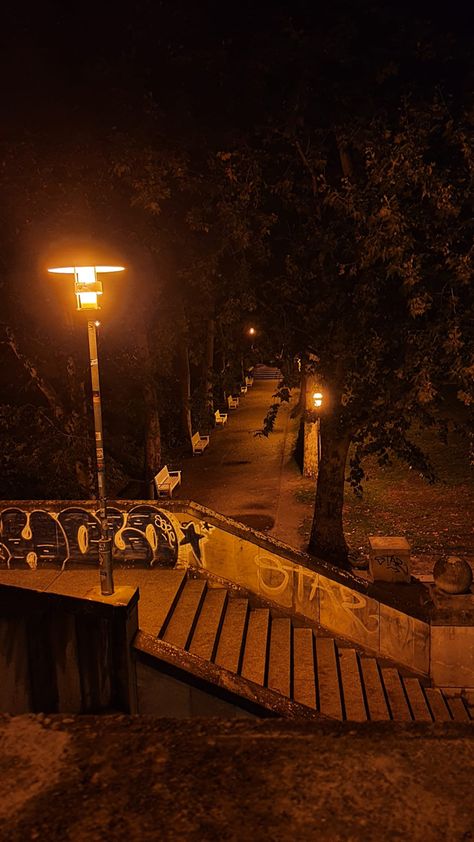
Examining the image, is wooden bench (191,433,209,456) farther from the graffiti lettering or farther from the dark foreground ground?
the dark foreground ground

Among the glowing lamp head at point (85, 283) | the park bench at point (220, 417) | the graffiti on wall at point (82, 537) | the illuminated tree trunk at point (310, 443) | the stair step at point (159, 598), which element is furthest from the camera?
the park bench at point (220, 417)

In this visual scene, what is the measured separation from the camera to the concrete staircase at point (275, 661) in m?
7.43

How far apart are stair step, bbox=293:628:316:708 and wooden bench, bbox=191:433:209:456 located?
1576cm

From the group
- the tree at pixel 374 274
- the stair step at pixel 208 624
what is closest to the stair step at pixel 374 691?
the stair step at pixel 208 624

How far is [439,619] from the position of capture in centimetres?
930

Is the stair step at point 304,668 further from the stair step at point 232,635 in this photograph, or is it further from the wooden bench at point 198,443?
the wooden bench at point 198,443

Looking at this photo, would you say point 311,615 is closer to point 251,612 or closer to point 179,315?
point 251,612

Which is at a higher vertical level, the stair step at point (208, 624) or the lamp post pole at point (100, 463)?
the lamp post pole at point (100, 463)

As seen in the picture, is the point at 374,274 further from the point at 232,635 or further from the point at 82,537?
the point at 82,537

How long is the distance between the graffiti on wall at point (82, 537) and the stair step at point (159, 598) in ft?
1.33

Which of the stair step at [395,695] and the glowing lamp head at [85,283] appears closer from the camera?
the glowing lamp head at [85,283]

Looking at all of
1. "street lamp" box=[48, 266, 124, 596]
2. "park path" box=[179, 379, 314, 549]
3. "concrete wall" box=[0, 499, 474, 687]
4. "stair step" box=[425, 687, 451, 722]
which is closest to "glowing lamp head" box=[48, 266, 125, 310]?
"street lamp" box=[48, 266, 124, 596]

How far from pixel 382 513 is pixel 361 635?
7.25 meters

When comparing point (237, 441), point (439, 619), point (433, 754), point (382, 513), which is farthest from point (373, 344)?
point (237, 441)
